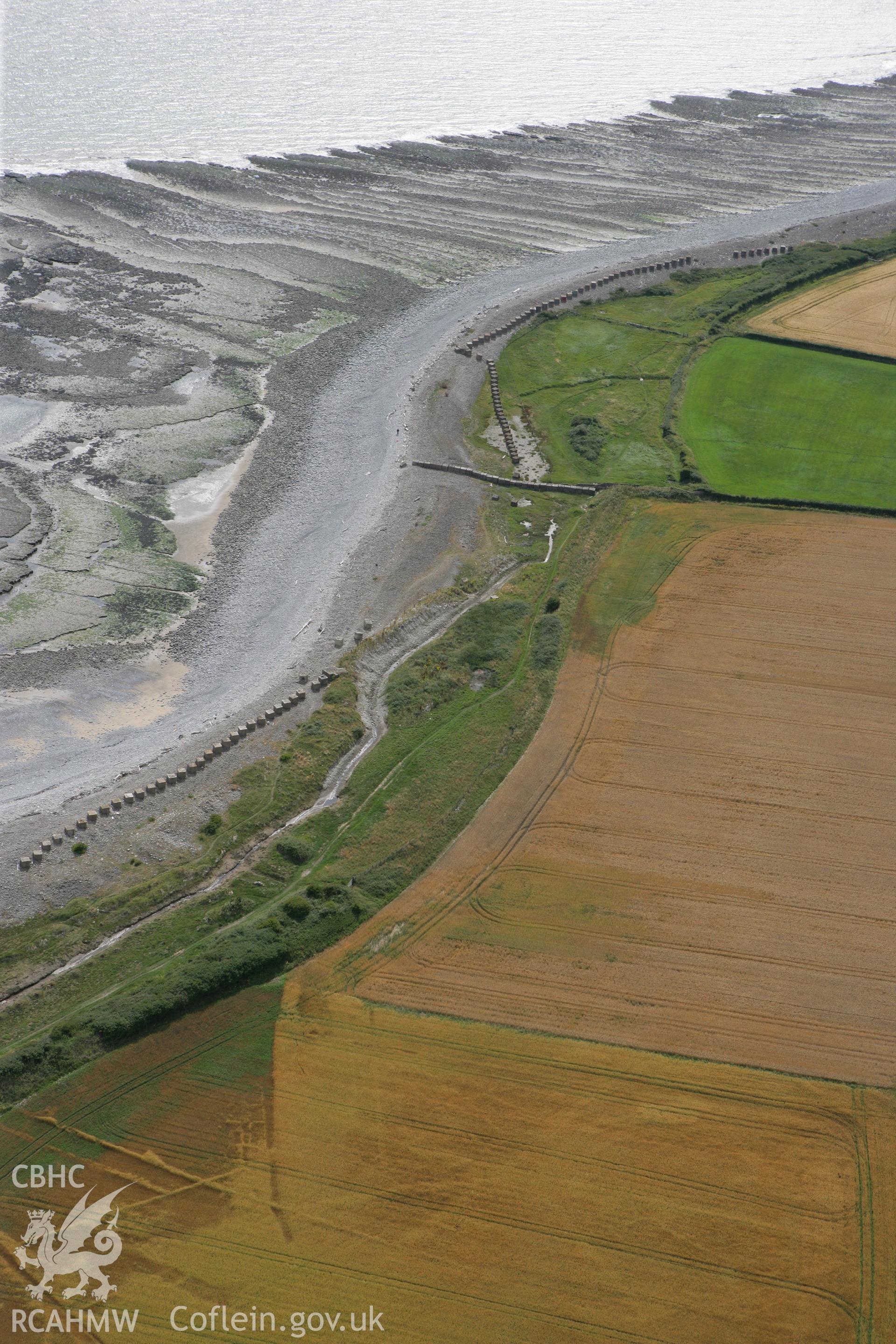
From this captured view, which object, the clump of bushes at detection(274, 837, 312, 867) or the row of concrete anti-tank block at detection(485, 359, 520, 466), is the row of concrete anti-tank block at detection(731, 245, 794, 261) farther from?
the clump of bushes at detection(274, 837, 312, 867)

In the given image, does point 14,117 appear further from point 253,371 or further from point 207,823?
point 207,823

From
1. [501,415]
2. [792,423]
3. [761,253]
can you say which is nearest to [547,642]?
[501,415]

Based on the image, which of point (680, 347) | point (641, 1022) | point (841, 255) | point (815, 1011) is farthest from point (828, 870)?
point (841, 255)

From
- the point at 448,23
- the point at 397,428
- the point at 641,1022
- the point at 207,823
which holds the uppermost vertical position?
the point at 448,23

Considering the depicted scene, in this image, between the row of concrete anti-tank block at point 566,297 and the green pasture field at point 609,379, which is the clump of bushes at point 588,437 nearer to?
the green pasture field at point 609,379

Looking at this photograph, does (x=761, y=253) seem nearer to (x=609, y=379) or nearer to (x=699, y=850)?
(x=609, y=379)

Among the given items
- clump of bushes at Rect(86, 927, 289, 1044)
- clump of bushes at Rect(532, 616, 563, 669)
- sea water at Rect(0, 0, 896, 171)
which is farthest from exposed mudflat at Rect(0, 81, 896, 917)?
Answer: sea water at Rect(0, 0, 896, 171)
